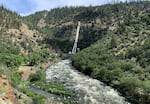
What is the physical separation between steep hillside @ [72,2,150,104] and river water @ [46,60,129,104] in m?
2.84

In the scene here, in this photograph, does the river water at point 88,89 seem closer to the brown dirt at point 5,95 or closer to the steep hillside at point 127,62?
the steep hillside at point 127,62

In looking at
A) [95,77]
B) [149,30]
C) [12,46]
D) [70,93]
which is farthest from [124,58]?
[12,46]

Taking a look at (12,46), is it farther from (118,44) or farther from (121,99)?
(121,99)

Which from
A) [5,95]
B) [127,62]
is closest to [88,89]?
[127,62]

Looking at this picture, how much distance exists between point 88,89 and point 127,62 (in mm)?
27995

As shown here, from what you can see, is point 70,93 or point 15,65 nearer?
→ point 70,93

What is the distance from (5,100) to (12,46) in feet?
447

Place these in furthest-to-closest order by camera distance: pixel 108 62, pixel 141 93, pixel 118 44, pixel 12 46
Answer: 1. pixel 12 46
2. pixel 118 44
3. pixel 108 62
4. pixel 141 93

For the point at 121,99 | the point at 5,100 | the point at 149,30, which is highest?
the point at 149,30

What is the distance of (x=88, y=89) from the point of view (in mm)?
91812

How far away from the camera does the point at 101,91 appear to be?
89.7 m

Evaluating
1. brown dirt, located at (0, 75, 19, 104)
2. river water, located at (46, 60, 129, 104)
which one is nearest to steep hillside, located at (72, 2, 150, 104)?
river water, located at (46, 60, 129, 104)

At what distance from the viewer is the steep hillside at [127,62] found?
3485 inches

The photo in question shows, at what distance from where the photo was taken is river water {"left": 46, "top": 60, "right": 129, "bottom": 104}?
259 feet
